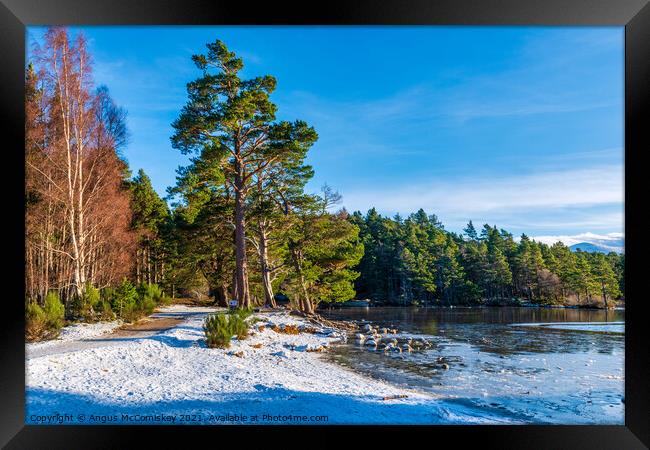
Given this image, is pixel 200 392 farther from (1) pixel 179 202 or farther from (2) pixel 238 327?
(1) pixel 179 202

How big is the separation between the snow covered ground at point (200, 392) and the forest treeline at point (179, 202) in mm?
2155

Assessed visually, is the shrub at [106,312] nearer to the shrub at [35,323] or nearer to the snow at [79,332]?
the snow at [79,332]

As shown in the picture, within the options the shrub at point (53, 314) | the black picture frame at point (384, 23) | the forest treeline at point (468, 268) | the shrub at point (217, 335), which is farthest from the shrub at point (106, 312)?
the forest treeline at point (468, 268)

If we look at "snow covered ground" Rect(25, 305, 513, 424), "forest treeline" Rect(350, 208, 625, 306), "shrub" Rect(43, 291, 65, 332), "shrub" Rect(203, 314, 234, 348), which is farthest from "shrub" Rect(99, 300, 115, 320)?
"forest treeline" Rect(350, 208, 625, 306)

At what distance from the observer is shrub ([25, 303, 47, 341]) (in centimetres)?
598

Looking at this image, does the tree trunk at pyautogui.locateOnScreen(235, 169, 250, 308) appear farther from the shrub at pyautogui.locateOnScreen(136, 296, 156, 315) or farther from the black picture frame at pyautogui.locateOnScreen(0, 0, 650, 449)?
the black picture frame at pyautogui.locateOnScreen(0, 0, 650, 449)

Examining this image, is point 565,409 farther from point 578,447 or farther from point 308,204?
point 308,204

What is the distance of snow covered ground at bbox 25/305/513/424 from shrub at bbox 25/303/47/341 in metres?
0.49

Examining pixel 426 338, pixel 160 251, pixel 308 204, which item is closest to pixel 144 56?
pixel 308 204

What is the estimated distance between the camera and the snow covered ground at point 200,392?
388cm

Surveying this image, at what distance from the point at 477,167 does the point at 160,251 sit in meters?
14.9

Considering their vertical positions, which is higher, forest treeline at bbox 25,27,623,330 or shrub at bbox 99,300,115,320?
forest treeline at bbox 25,27,623,330

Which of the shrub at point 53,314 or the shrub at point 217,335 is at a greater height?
the shrub at point 53,314

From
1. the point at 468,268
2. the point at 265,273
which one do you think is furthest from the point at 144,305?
the point at 468,268
